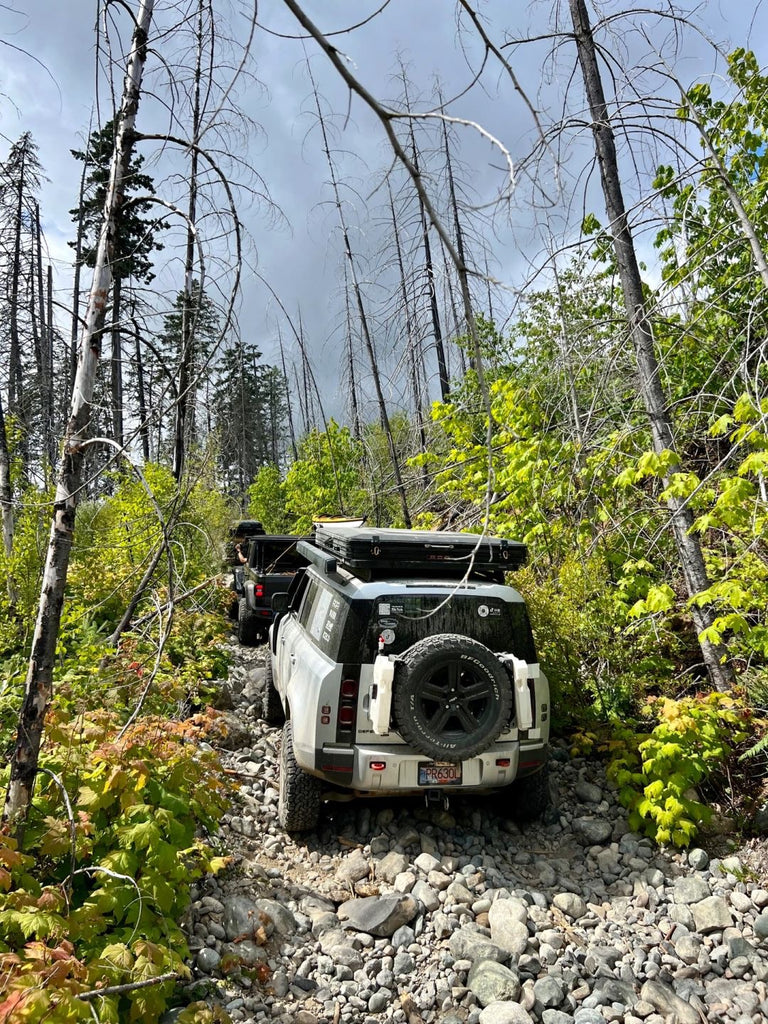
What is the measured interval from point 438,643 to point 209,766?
171 centimetres

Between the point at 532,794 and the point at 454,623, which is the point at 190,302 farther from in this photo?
the point at 532,794

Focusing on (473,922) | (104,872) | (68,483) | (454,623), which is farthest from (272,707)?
(68,483)

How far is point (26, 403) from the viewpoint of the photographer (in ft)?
52.5

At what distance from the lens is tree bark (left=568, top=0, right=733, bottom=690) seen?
18.1 ft

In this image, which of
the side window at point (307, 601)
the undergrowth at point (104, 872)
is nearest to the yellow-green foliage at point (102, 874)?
the undergrowth at point (104, 872)

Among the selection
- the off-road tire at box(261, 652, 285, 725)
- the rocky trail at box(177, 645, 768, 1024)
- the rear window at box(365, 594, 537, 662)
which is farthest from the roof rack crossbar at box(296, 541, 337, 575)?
the rocky trail at box(177, 645, 768, 1024)

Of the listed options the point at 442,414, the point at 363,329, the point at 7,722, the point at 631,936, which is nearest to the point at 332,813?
the point at 631,936

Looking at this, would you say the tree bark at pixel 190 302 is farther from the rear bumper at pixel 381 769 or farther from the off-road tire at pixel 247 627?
the off-road tire at pixel 247 627

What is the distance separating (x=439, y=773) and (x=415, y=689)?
0.71 metres

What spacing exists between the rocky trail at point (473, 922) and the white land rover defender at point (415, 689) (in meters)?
0.45

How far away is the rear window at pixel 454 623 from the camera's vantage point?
4.57 meters

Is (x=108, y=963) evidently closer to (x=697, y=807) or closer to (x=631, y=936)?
(x=631, y=936)

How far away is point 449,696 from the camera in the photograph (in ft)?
14.5

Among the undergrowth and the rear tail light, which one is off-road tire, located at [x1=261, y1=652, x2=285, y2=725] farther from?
the rear tail light
